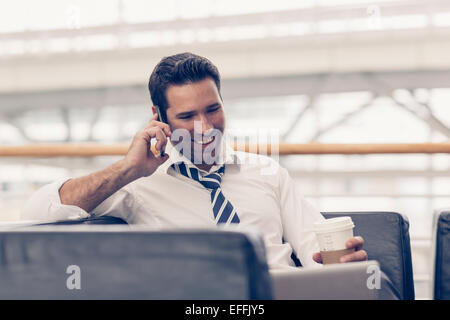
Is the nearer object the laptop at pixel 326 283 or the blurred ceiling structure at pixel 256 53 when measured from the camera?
the laptop at pixel 326 283

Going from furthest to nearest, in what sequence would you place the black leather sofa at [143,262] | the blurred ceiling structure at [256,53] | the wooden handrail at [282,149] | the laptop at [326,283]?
the blurred ceiling structure at [256,53], the wooden handrail at [282,149], the laptop at [326,283], the black leather sofa at [143,262]

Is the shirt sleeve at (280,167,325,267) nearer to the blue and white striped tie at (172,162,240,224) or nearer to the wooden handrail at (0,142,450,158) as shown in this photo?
the blue and white striped tie at (172,162,240,224)

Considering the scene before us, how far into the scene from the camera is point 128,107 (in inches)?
231

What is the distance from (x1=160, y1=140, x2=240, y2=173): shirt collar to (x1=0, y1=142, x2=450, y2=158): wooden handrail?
0.46 m

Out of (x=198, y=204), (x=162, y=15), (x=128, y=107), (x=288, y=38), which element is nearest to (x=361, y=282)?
(x=198, y=204)

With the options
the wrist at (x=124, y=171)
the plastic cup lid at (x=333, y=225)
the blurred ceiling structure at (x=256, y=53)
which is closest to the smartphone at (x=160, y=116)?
the wrist at (x=124, y=171)

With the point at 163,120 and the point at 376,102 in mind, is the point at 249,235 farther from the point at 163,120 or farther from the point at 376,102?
the point at 376,102

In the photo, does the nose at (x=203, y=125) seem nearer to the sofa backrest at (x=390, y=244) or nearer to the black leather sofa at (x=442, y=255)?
the sofa backrest at (x=390, y=244)

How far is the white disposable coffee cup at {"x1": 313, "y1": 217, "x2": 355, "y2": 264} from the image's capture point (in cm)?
105

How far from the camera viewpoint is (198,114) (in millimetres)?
1447

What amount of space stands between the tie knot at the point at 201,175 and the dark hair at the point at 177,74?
15 cm

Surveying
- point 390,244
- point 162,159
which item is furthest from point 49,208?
point 390,244

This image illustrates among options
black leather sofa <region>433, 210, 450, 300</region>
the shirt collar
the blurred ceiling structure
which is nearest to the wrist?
the shirt collar

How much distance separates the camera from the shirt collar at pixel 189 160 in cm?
150
